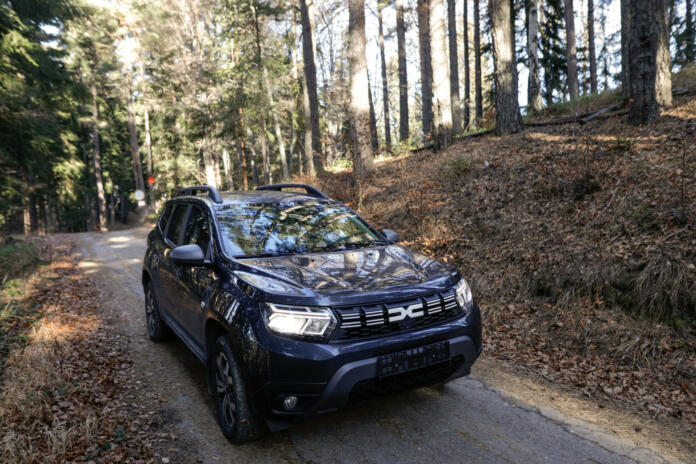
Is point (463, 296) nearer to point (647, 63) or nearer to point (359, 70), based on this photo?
point (647, 63)

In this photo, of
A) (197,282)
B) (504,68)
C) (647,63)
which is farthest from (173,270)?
(504,68)

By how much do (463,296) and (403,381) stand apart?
908mm

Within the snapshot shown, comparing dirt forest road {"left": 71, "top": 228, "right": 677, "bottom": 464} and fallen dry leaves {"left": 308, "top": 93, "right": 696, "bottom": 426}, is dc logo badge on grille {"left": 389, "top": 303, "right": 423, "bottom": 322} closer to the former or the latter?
dirt forest road {"left": 71, "top": 228, "right": 677, "bottom": 464}

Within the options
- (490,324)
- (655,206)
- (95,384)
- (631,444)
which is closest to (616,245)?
(655,206)

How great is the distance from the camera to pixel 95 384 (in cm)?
423

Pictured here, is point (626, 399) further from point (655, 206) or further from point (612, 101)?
point (612, 101)

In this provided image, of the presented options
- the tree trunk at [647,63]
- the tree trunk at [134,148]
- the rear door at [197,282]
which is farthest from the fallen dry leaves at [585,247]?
the tree trunk at [134,148]

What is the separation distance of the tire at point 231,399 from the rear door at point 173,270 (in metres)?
1.12

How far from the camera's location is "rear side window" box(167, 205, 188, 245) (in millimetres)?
4836

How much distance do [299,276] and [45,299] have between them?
6915mm

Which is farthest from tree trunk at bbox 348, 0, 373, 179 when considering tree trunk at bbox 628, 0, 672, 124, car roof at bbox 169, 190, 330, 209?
car roof at bbox 169, 190, 330, 209

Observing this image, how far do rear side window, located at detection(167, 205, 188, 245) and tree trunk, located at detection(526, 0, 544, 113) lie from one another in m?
12.8

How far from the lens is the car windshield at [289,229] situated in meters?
3.73

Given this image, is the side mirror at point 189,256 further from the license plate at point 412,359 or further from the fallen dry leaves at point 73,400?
the license plate at point 412,359
